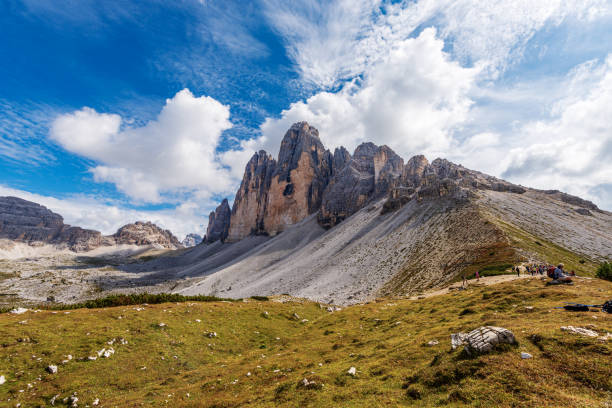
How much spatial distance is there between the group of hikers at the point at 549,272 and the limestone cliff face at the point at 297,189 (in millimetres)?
148821

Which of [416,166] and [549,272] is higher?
[416,166]

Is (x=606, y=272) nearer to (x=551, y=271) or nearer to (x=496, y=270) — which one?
(x=496, y=270)

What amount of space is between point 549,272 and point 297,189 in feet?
549

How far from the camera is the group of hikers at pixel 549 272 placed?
21634 millimetres

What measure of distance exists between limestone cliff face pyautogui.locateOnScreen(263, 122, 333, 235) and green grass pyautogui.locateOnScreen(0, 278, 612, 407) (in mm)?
157662

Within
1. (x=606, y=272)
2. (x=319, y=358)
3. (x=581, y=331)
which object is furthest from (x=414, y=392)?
(x=606, y=272)

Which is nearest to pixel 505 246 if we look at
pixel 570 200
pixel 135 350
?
pixel 135 350

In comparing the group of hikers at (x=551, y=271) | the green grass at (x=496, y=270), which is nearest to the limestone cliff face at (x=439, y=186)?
the green grass at (x=496, y=270)

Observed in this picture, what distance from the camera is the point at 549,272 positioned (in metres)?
24.0

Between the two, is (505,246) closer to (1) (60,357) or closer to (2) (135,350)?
(2) (135,350)

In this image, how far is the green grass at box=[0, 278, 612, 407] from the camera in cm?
830

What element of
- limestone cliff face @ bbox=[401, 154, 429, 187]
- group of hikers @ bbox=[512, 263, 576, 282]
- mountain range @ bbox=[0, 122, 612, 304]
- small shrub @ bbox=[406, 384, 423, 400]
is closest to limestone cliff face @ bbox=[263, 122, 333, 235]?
mountain range @ bbox=[0, 122, 612, 304]

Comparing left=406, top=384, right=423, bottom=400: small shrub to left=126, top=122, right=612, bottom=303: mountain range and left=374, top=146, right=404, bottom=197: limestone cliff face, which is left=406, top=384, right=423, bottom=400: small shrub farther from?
left=374, top=146, right=404, bottom=197: limestone cliff face

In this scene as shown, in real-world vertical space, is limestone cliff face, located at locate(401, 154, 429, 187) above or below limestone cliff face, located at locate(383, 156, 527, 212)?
above
